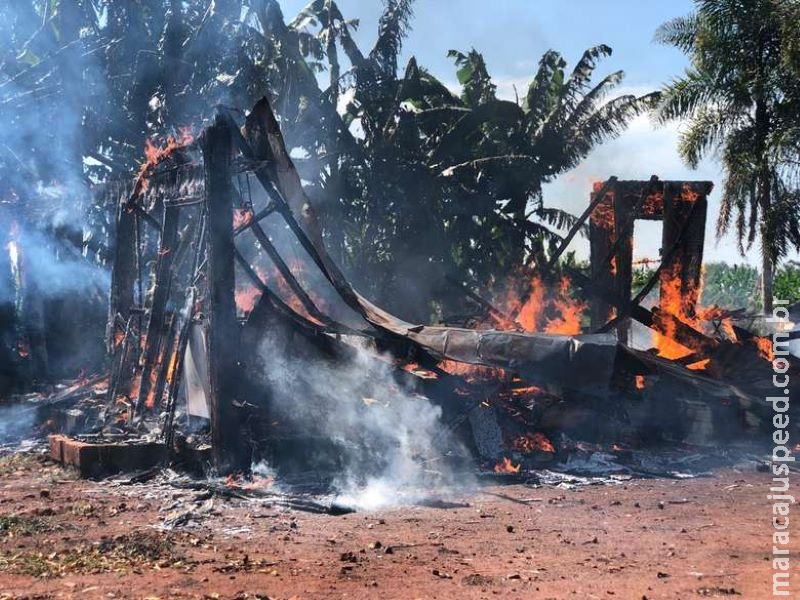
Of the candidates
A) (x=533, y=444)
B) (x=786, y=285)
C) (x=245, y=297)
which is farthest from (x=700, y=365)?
(x=786, y=285)

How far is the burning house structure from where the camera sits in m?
10.8

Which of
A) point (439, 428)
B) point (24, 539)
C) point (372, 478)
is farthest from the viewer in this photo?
point (439, 428)

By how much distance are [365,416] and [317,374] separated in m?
0.99

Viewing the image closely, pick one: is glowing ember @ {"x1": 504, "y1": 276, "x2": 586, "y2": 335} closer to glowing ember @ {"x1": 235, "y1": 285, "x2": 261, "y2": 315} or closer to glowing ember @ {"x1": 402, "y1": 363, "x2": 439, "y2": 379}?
glowing ember @ {"x1": 235, "y1": 285, "x2": 261, "y2": 315}

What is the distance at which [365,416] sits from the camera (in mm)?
11281

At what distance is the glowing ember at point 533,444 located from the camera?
37.9 feet

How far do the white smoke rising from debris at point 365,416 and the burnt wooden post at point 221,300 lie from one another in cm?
88

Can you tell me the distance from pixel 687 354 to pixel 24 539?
1107cm

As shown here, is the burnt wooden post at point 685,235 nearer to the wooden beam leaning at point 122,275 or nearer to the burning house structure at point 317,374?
the burning house structure at point 317,374

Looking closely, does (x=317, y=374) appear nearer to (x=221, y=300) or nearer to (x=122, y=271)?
(x=221, y=300)

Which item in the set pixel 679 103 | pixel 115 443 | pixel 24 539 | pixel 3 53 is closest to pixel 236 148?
pixel 115 443

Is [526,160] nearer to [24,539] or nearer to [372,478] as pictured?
[372,478]

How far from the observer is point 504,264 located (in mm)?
23234

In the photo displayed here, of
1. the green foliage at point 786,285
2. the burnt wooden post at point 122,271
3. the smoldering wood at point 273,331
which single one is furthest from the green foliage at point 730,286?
the burnt wooden post at point 122,271
